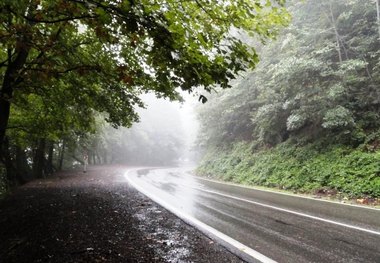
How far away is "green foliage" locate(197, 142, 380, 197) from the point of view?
12.5 meters

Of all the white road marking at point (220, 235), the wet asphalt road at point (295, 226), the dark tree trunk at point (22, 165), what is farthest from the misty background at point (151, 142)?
the white road marking at point (220, 235)

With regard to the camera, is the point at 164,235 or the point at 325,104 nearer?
the point at 164,235

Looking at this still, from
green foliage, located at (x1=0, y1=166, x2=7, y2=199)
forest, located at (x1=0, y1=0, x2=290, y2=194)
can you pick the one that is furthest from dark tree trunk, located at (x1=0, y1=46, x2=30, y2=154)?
green foliage, located at (x1=0, y1=166, x2=7, y2=199)

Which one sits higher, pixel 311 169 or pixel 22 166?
pixel 22 166

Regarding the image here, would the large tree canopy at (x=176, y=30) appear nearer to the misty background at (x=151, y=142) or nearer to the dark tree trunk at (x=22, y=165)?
the dark tree trunk at (x=22, y=165)

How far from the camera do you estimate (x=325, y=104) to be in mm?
14633

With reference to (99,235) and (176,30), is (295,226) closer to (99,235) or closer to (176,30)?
(99,235)

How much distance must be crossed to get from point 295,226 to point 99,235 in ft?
14.7

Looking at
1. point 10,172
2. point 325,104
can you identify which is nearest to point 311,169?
point 325,104

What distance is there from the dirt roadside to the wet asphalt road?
0.91 meters

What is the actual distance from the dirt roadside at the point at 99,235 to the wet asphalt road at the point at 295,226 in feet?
2.99

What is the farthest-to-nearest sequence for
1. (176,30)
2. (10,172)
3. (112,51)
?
(10,172) < (112,51) < (176,30)

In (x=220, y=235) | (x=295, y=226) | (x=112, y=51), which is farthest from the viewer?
(x=112, y=51)

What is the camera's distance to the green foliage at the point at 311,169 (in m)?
12.5
